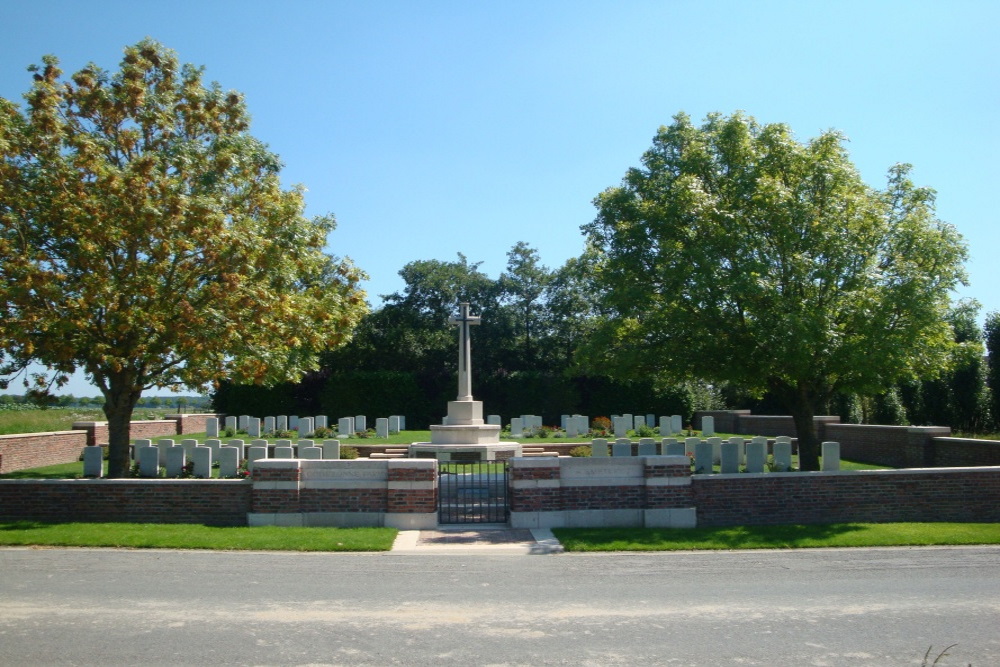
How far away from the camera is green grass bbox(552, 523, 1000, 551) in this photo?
11.7 metres

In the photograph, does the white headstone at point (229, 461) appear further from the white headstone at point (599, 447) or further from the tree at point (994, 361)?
the tree at point (994, 361)

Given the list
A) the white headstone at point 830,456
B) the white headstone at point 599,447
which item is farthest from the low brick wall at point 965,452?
the white headstone at point 599,447

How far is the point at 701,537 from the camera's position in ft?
40.2

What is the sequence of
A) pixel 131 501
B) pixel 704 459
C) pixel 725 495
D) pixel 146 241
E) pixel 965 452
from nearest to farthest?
pixel 131 501 < pixel 725 495 < pixel 146 241 < pixel 704 459 < pixel 965 452

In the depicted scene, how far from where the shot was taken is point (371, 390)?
127ft

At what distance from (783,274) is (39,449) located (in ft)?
69.5

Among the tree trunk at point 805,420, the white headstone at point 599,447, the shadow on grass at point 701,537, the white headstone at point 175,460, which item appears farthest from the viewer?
the white headstone at point 599,447

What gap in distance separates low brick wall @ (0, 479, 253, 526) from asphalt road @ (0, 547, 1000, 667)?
2063 mm

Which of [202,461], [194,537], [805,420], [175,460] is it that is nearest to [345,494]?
[194,537]

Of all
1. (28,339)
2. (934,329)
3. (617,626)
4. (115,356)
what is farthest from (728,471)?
(28,339)

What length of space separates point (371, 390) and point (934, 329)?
89.5 ft

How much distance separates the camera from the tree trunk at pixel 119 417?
16.4m

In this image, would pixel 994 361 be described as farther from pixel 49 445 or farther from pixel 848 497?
pixel 49 445

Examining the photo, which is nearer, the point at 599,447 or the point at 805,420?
the point at 805,420
